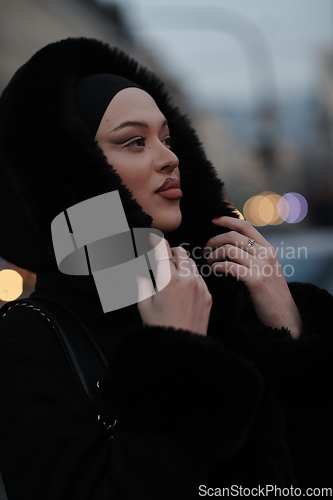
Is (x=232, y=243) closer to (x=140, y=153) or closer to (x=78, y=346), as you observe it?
(x=140, y=153)

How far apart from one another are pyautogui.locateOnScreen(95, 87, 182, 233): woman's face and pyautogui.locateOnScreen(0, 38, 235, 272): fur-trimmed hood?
118 millimetres

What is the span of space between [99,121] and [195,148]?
0.58 m

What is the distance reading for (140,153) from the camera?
1.50 m

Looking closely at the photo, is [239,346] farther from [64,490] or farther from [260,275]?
[64,490]

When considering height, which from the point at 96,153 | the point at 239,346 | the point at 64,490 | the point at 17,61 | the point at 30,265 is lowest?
the point at 64,490

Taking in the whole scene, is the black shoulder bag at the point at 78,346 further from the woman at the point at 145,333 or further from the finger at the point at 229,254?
the finger at the point at 229,254

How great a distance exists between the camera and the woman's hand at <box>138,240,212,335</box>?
1.12 metres

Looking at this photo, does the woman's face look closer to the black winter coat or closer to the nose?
the nose

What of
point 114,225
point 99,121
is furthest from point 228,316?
point 99,121

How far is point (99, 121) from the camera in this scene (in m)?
Answer: 1.50

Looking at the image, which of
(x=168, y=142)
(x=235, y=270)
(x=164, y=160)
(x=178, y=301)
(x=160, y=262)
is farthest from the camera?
(x=168, y=142)

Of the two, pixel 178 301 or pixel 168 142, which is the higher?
pixel 168 142
